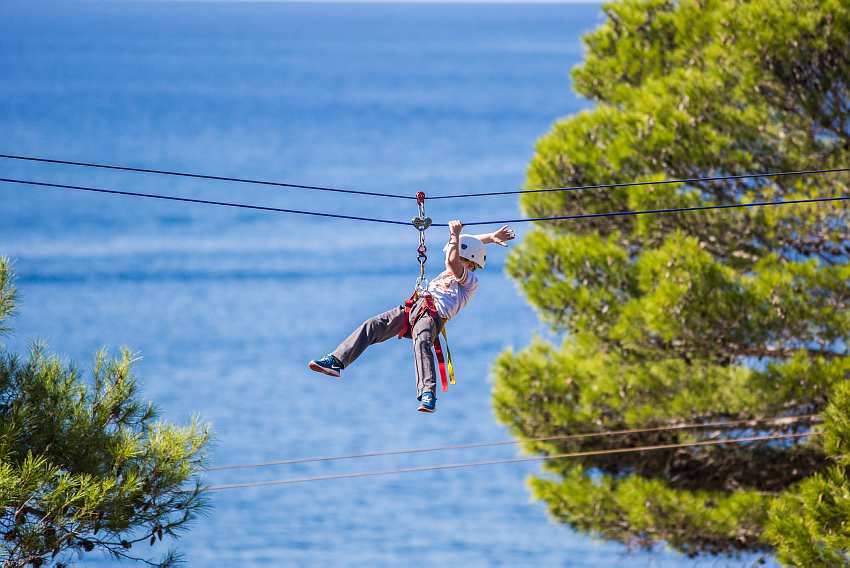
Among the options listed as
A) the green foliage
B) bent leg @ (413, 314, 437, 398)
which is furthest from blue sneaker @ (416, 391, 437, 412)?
the green foliage

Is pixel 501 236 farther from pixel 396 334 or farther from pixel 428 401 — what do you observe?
pixel 428 401

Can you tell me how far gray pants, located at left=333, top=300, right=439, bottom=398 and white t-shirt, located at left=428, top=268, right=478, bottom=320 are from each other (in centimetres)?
13

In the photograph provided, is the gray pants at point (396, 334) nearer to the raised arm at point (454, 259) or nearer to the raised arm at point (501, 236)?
the raised arm at point (454, 259)

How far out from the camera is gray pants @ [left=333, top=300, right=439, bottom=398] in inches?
361

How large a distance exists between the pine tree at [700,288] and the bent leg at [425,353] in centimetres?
559

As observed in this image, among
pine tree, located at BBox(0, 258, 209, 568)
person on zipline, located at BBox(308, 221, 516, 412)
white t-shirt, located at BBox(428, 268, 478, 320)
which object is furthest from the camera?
white t-shirt, located at BBox(428, 268, 478, 320)

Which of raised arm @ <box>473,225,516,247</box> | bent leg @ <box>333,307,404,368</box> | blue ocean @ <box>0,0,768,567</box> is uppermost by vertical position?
blue ocean @ <box>0,0,768,567</box>

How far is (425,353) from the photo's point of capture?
9.28 metres

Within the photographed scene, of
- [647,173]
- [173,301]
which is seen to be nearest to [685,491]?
[647,173]

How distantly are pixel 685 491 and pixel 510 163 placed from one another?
71.8m

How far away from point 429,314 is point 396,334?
36 cm

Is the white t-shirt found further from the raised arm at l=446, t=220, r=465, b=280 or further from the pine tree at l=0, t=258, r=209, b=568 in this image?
the pine tree at l=0, t=258, r=209, b=568

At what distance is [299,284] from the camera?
6562 cm

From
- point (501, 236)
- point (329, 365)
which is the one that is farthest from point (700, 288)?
point (329, 365)
